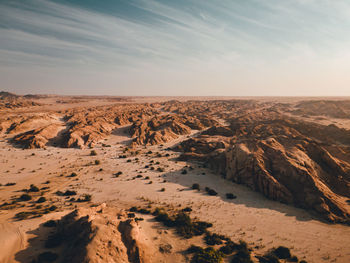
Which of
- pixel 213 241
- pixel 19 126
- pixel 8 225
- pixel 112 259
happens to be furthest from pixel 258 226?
pixel 19 126

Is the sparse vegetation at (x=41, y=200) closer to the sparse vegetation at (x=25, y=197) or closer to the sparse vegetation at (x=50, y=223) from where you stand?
the sparse vegetation at (x=25, y=197)

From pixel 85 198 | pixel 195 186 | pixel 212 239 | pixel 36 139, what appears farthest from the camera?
pixel 36 139

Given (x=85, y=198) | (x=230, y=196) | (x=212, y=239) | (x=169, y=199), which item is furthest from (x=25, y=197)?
(x=230, y=196)

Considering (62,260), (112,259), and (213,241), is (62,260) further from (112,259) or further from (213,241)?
(213,241)

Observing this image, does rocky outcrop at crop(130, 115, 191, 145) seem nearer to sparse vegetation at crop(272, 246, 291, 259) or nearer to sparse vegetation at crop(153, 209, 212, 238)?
sparse vegetation at crop(153, 209, 212, 238)

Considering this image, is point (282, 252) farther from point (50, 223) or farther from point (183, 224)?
point (50, 223)

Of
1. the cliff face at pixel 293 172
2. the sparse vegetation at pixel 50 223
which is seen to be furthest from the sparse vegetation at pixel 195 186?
the sparse vegetation at pixel 50 223

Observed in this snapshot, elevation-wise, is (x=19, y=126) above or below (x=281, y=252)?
above

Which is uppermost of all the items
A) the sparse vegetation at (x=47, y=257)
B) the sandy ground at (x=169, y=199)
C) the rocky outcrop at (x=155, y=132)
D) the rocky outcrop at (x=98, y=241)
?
the rocky outcrop at (x=155, y=132)
